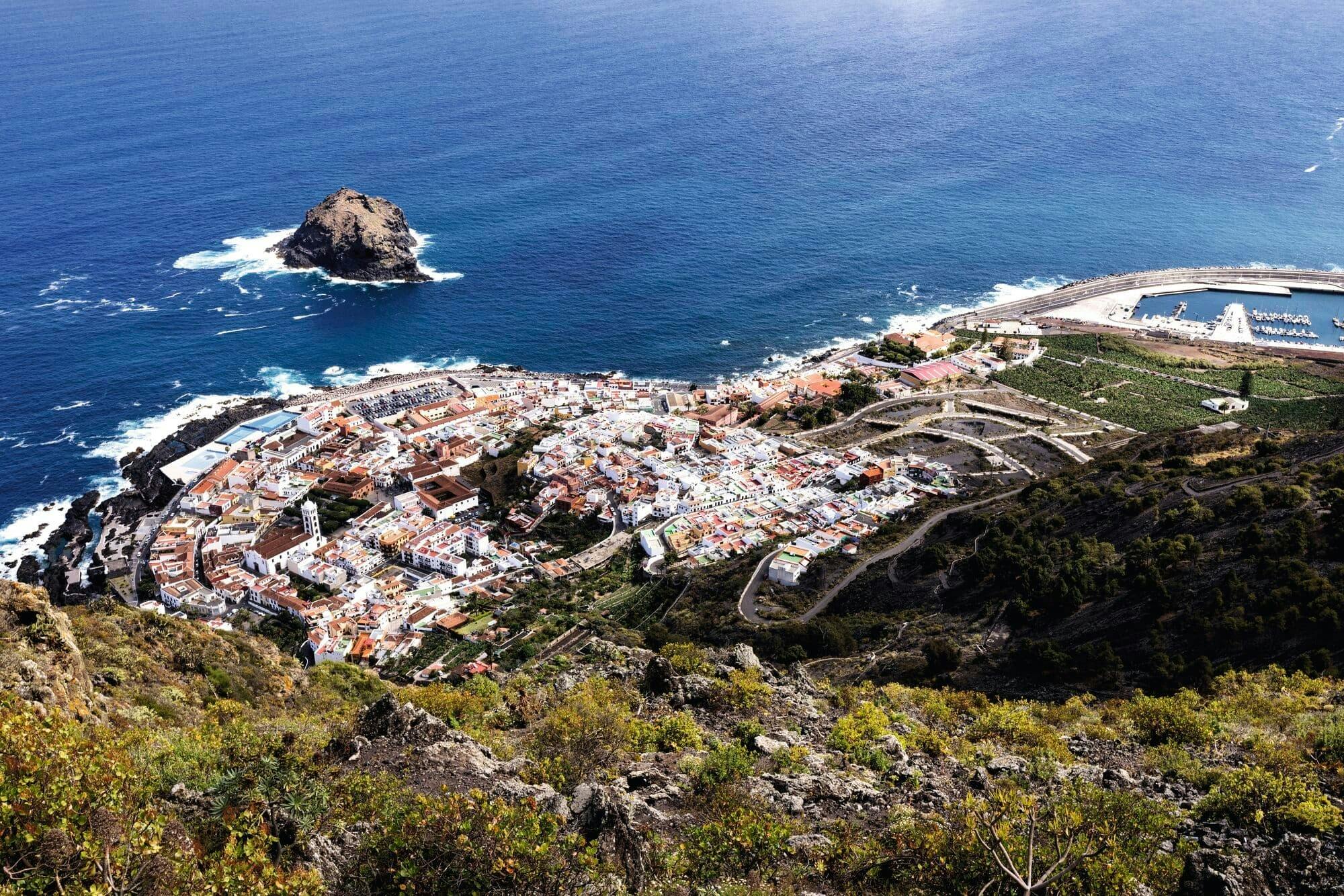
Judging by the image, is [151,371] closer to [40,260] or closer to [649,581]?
[40,260]

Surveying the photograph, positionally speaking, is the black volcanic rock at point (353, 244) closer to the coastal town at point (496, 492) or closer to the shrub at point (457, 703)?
the coastal town at point (496, 492)

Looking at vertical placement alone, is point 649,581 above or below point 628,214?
below

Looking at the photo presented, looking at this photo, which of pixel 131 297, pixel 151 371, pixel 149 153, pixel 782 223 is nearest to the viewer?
pixel 151 371

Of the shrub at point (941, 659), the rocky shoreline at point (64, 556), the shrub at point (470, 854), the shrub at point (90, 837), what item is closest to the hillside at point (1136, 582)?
the shrub at point (941, 659)

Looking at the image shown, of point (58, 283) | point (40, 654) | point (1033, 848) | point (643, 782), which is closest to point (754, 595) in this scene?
point (643, 782)

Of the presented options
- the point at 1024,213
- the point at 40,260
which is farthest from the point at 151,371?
the point at 1024,213

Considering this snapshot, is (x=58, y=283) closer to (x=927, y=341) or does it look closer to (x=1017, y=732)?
(x=927, y=341)
